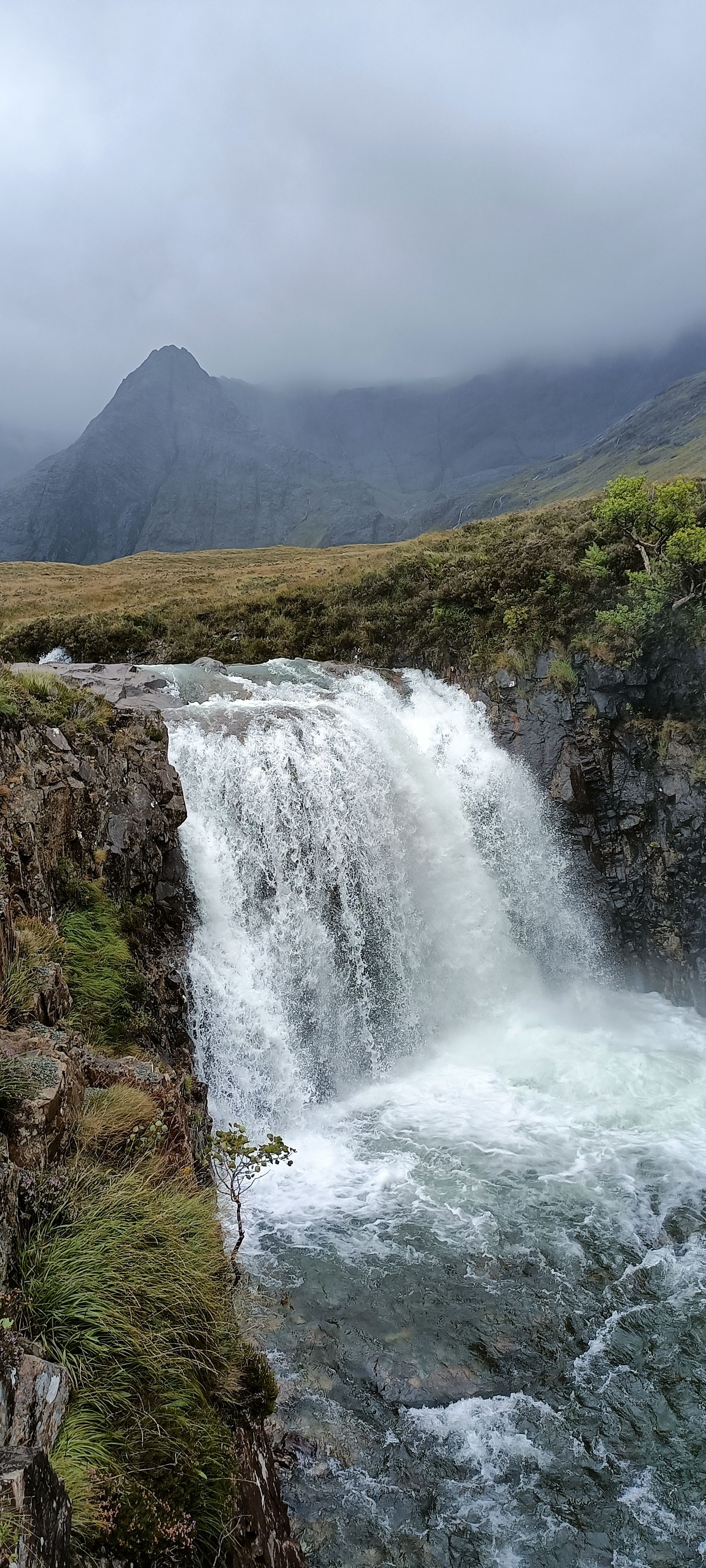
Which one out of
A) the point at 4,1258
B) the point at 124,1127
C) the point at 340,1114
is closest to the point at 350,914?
the point at 340,1114

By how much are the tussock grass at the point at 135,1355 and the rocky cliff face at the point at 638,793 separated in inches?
617

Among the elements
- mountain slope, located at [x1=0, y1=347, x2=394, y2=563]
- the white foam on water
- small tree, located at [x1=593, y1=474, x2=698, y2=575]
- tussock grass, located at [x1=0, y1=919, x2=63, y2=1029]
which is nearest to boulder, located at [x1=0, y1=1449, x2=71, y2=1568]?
tussock grass, located at [x1=0, y1=919, x2=63, y2=1029]

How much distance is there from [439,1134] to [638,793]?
34.3 ft

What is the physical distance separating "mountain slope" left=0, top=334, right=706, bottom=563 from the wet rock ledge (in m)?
112

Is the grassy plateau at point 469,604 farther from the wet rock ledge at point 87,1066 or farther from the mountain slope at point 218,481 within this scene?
the mountain slope at point 218,481

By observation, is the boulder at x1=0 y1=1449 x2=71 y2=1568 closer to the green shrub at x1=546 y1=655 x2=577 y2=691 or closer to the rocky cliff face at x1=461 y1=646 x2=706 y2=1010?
the rocky cliff face at x1=461 y1=646 x2=706 y2=1010

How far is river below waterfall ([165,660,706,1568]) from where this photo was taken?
6.86m

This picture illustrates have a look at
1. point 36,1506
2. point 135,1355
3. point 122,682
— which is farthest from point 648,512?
point 36,1506

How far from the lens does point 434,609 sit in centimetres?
2269

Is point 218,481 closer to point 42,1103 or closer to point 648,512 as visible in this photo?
point 648,512

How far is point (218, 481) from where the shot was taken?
158 meters

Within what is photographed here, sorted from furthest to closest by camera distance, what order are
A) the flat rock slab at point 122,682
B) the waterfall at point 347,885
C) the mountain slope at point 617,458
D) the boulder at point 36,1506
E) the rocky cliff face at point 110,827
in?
the mountain slope at point 617,458
the flat rock slab at point 122,682
the waterfall at point 347,885
the rocky cliff face at point 110,827
the boulder at point 36,1506

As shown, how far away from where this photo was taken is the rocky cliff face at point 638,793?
18.5m

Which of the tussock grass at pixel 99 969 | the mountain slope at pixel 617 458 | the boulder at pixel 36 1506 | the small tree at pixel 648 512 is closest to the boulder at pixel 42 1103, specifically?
the boulder at pixel 36 1506
